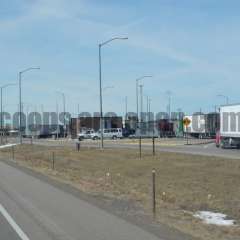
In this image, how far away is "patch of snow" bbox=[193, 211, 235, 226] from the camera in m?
15.8

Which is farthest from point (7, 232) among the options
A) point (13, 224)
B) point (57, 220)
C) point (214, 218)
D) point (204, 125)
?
point (204, 125)

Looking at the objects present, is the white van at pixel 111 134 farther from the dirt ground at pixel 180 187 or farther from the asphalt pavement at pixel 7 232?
the asphalt pavement at pixel 7 232

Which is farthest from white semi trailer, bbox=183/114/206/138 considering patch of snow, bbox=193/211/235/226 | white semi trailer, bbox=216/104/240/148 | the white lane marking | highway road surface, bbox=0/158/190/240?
the white lane marking

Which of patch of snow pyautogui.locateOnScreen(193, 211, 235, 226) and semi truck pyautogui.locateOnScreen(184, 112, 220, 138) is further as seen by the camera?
semi truck pyautogui.locateOnScreen(184, 112, 220, 138)

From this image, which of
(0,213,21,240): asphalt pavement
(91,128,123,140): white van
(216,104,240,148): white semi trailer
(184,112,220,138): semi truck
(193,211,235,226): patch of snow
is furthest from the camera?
(91,128,123,140): white van

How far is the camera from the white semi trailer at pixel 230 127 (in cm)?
6328

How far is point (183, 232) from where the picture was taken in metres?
13.5

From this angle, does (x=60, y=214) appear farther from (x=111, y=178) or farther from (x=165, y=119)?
(x=165, y=119)

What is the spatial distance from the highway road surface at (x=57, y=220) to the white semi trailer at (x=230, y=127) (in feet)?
137

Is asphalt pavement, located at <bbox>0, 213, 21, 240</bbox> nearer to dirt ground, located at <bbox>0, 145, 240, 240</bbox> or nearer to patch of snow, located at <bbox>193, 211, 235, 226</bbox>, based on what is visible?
dirt ground, located at <bbox>0, 145, 240, 240</bbox>

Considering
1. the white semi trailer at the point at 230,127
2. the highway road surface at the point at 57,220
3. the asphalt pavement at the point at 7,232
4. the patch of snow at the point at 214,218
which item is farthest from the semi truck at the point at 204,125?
the asphalt pavement at the point at 7,232

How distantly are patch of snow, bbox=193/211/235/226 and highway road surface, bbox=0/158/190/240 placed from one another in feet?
7.45

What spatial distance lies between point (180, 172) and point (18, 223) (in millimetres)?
19710

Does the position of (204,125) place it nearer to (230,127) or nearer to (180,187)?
(230,127)
